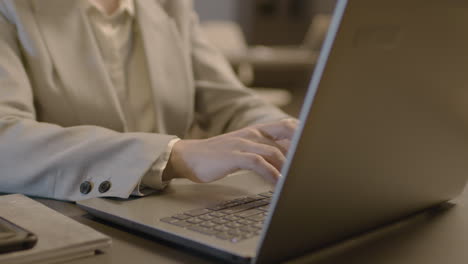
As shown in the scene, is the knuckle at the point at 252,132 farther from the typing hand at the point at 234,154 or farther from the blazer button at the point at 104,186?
the blazer button at the point at 104,186

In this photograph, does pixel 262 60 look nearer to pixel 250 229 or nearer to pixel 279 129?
pixel 279 129

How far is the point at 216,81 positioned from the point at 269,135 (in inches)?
23.5

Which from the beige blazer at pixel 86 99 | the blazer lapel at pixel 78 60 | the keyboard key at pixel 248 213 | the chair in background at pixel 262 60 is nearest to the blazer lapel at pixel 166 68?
the beige blazer at pixel 86 99

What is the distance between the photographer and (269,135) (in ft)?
2.92

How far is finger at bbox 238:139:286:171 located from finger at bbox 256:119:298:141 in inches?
2.8

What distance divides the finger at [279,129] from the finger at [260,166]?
0.33 ft

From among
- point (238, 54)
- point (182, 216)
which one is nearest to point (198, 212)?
point (182, 216)

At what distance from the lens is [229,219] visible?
0.68m

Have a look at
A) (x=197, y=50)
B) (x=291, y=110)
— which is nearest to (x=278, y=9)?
(x=291, y=110)

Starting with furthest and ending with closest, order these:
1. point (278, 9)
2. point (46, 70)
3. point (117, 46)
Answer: point (278, 9) → point (117, 46) → point (46, 70)

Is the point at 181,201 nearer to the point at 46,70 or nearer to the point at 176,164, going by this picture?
the point at 176,164

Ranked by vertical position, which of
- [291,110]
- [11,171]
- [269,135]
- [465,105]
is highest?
[465,105]

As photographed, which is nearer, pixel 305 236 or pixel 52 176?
pixel 305 236

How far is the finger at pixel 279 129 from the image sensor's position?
884 millimetres
